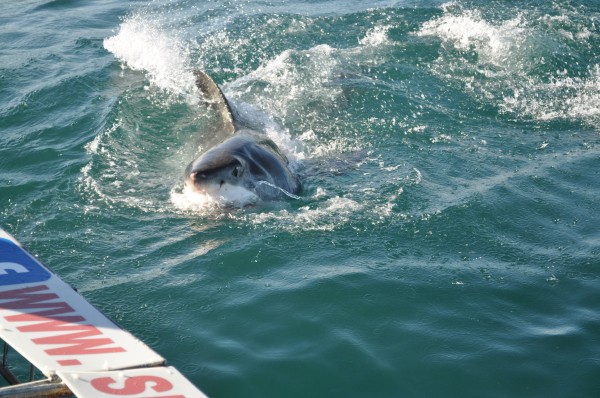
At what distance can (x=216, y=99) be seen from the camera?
10.9 meters

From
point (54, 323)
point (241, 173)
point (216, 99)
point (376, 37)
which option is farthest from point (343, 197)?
point (376, 37)

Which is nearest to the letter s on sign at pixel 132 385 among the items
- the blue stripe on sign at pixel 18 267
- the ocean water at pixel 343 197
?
the ocean water at pixel 343 197

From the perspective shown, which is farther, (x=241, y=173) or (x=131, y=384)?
(x=241, y=173)

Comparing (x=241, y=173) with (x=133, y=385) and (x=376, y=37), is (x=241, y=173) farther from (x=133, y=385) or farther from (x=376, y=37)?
(x=376, y=37)

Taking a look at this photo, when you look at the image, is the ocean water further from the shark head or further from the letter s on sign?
the letter s on sign

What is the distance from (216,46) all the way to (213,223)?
7418 mm

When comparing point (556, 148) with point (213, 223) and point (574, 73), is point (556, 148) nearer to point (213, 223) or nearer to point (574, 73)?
point (574, 73)

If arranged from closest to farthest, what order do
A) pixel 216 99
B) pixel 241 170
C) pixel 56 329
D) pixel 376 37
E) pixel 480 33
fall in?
pixel 56 329
pixel 241 170
pixel 216 99
pixel 480 33
pixel 376 37

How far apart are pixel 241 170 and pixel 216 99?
2.22m

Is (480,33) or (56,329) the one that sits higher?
(480,33)

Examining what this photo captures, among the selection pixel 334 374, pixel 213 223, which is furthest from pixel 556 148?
pixel 334 374

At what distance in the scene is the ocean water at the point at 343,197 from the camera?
21.1ft

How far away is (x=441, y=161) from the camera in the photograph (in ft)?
33.5

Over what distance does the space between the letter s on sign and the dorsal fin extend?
18.5 ft
